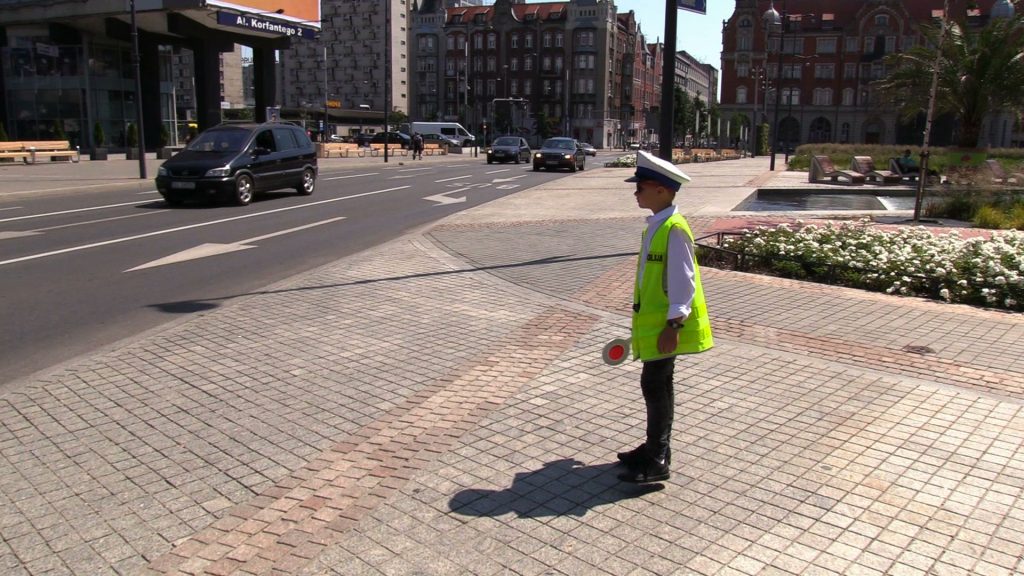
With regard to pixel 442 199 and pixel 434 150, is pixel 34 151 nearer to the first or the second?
pixel 442 199

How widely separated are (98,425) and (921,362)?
18.9 ft

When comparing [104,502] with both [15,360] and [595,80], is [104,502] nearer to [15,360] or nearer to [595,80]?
[15,360]

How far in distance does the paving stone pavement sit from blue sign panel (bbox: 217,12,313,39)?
1503 inches

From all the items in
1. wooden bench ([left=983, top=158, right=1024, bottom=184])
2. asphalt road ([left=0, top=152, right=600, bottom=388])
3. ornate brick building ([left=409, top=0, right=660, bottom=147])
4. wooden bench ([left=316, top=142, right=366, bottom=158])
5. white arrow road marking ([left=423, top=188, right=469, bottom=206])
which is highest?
ornate brick building ([left=409, top=0, right=660, bottom=147])

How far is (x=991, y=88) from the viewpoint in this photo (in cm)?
2316

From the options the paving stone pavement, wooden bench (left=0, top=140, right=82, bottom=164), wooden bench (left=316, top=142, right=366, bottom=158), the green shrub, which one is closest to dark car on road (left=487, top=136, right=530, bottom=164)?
wooden bench (left=316, top=142, right=366, bottom=158)

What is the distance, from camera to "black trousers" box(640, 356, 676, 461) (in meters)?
3.99

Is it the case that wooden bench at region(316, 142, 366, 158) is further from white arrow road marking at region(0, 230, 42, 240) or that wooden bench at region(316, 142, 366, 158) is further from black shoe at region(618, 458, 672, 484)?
black shoe at region(618, 458, 672, 484)

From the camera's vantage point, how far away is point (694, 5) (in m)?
10.4

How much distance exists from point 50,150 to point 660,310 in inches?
1484

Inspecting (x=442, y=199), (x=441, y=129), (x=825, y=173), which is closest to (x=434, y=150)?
(x=441, y=129)

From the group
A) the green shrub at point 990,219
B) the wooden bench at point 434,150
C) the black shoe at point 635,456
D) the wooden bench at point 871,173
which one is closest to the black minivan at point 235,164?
the green shrub at point 990,219

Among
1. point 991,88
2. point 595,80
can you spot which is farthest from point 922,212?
point 595,80

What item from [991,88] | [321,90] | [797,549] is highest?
[321,90]
